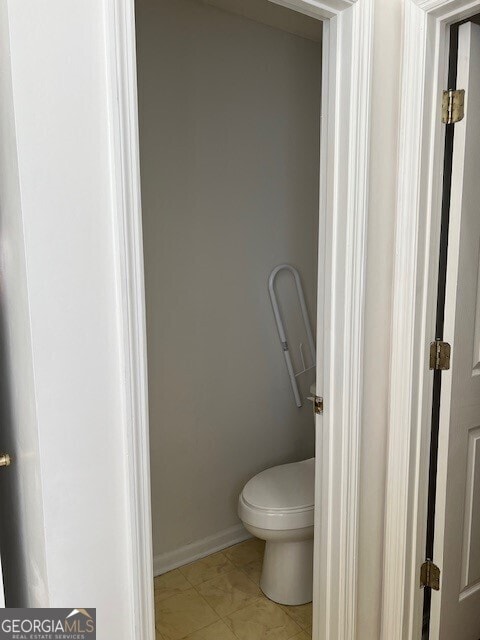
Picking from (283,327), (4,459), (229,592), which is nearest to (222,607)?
(229,592)

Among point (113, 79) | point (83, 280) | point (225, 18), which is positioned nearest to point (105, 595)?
point (83, 280)

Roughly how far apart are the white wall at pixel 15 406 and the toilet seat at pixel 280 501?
96 centimetres

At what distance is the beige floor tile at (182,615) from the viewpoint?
2041 mm

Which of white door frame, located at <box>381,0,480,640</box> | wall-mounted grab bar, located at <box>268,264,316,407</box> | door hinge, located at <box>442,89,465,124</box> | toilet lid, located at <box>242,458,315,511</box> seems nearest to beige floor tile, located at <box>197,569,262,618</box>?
toilet lid, located at <box>242,458,315,511</box>

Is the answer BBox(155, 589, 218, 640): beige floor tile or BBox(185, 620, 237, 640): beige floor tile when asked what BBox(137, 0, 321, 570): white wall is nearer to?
BBox(155, 589, 218, 640): beige floor tile

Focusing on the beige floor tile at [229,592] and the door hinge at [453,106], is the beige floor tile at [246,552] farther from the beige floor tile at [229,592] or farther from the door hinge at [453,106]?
the door hinge at [453,106]

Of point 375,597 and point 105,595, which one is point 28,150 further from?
point 375,597

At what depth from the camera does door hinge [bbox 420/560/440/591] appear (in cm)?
174

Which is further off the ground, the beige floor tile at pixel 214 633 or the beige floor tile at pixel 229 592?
the beige floor tile at pixel 229 592

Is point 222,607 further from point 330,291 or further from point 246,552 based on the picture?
point 330,291

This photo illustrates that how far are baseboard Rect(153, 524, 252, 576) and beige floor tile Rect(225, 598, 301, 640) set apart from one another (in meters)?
0.42

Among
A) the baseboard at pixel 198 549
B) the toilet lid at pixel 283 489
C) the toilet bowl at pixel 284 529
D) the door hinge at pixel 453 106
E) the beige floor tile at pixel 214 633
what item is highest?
the door hinge at pixel 453 106

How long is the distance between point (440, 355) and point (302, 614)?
3.95 feet

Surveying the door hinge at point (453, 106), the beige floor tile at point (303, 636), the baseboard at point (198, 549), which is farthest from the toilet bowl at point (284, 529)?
the door hinge at point (453, 106)
